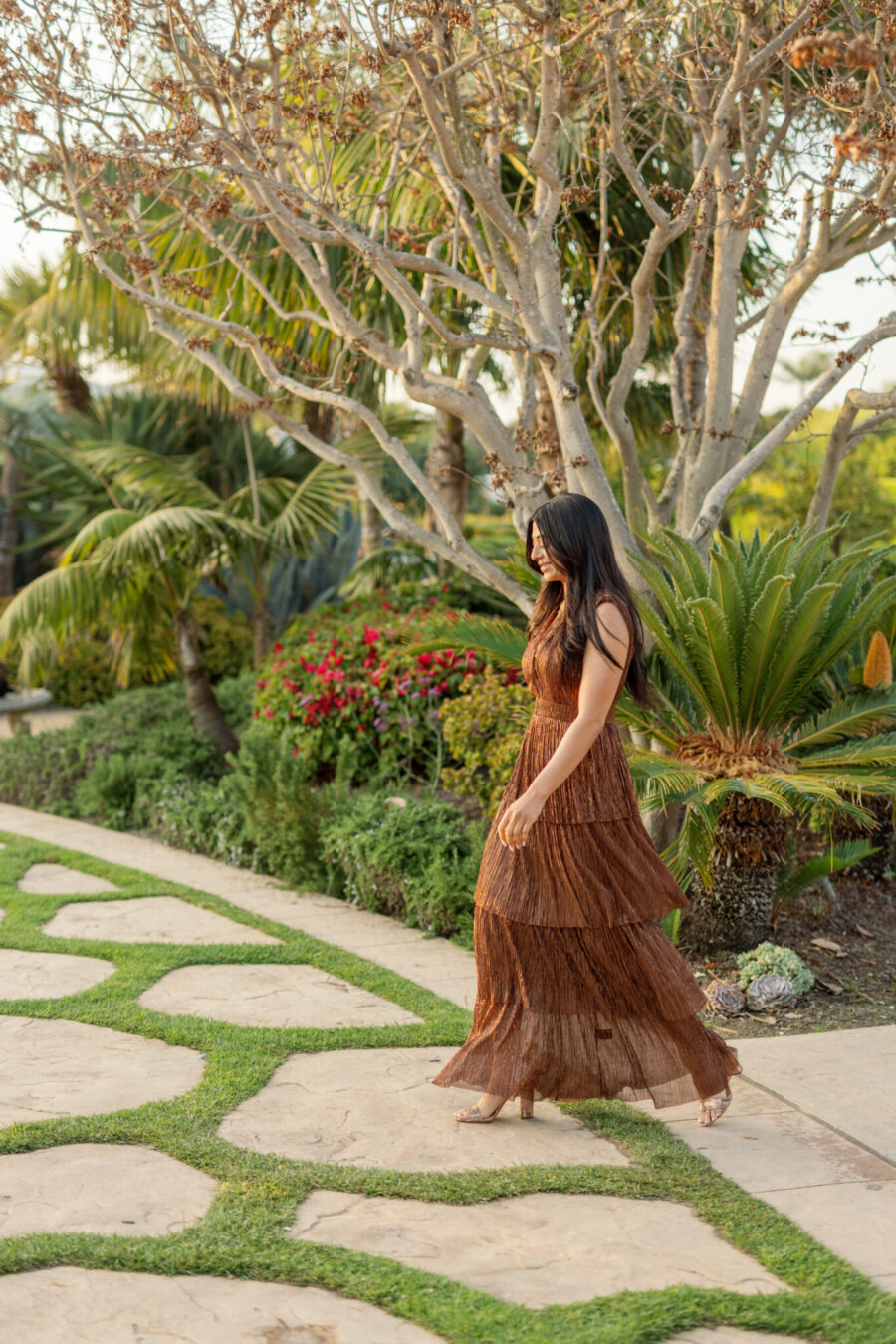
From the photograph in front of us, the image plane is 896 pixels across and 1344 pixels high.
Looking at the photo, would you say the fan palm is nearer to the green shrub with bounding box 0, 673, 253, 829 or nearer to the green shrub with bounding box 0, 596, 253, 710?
the green shrub with bounding box 0, 673, 253, 829

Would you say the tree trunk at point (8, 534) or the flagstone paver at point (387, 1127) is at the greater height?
the tree trunk at point (8, 534)

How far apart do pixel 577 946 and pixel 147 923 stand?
293cm

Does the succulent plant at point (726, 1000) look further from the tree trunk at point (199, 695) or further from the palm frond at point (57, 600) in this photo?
the palm frond at point (57, 600)

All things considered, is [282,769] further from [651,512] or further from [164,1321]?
[164,1321]

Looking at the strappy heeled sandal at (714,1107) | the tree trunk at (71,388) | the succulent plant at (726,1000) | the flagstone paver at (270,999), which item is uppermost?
the tree trunk at (71,388)

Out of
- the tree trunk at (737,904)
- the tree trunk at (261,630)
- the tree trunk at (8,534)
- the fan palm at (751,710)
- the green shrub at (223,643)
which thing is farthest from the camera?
the tree trunk at (8,534)

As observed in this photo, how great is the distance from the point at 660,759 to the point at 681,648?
608mm

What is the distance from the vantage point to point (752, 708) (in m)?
5.05

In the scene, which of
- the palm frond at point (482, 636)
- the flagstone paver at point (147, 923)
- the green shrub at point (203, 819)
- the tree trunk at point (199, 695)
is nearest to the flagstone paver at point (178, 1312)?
the flagstone paver at point (147, 923)

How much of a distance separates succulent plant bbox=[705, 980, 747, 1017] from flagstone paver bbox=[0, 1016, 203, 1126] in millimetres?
1929

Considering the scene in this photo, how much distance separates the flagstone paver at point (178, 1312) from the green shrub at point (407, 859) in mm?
2801

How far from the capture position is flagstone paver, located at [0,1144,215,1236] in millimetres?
2865

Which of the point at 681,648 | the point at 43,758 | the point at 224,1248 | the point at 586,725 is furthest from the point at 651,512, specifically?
the point at 43,758

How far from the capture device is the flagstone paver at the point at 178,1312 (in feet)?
7.95
